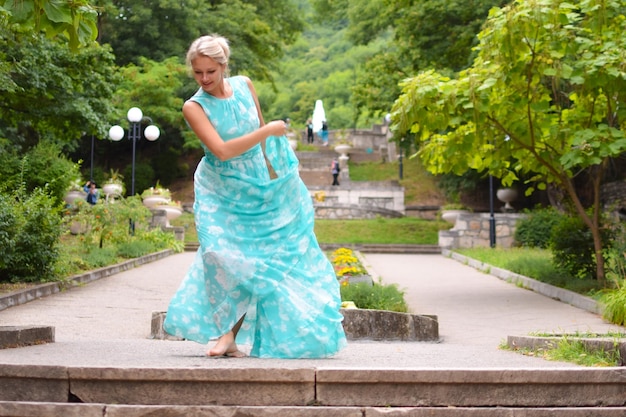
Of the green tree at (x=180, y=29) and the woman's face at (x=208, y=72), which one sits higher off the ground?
the green tree at (x=180, y=29)

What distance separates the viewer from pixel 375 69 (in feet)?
96.1

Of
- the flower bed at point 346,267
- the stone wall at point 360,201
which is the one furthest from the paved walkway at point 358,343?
the stone wall at point 360,201

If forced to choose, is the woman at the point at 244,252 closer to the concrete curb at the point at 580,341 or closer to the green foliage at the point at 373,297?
the concrete curb at the point at 580,341

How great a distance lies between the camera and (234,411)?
435 centimetres

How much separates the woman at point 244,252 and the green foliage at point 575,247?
9309mm

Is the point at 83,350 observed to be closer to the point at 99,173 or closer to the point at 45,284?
the point at 45,284

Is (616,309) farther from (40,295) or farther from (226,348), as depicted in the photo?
(40,295)

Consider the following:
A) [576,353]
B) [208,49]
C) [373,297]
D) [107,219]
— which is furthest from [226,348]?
[107,219]

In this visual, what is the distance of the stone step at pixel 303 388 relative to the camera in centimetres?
448

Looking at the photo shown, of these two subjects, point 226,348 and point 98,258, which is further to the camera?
point 98,258

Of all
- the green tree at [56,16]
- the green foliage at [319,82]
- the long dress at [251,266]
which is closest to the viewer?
the long dress at [251,266]

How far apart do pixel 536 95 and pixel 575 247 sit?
2646 millimetres

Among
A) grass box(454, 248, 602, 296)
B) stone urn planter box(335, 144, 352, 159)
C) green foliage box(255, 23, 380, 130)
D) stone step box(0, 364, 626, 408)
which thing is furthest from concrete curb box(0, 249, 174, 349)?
green foliage box(255, 23, 380, 130)

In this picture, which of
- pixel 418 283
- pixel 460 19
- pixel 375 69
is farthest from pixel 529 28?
pixel 375 69
